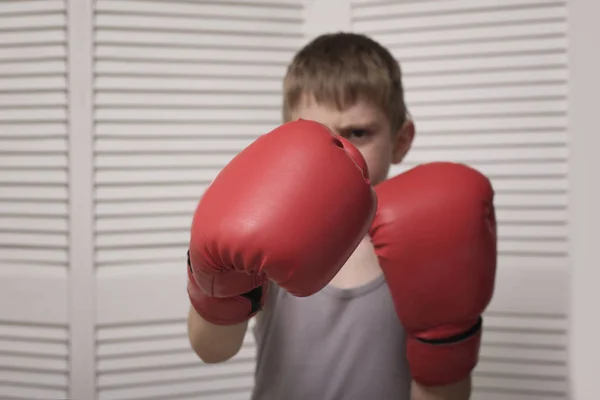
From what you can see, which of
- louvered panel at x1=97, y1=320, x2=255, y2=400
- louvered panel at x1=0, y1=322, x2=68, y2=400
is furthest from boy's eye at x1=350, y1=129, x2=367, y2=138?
louvered panel at x1=0, y1=322, x2=68, y2=400

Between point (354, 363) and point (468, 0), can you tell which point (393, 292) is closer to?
point (354, 363)

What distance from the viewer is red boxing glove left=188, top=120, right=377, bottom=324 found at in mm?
510

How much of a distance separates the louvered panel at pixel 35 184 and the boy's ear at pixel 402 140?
75 centimetres

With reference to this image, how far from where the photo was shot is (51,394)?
4.00 ft

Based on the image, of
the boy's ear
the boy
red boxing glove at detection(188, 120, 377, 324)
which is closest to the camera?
red boxing glove at detection(188, 120, 377, 324)

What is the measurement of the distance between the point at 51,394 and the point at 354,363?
2.65ft

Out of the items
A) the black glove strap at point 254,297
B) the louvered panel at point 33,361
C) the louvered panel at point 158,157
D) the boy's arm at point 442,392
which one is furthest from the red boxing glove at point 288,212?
the louvered panel at point 33,361

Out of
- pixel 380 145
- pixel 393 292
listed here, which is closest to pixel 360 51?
pixel 380 145

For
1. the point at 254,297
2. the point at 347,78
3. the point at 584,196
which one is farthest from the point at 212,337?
the point at 584,196

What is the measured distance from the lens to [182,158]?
1.24 m

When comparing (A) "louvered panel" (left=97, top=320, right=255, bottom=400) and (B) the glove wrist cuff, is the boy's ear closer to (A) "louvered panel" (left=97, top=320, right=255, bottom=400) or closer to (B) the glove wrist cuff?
(B) the glove wrist cuff

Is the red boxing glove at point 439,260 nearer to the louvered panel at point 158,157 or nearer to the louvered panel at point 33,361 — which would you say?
the louvered panel at point 158,157

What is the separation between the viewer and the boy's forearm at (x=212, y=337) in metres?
0.73

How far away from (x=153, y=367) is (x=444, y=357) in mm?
762
